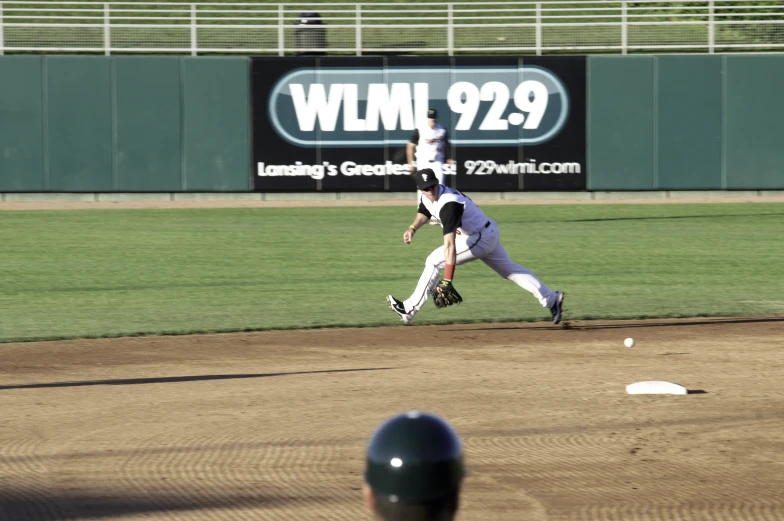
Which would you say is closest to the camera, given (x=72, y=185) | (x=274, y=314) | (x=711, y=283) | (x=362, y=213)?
(x=274, y=314)

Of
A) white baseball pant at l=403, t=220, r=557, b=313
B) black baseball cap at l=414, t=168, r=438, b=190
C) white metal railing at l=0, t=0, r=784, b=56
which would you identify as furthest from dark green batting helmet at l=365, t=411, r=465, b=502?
white metal railing at l=0, t=0, r=784, b=56

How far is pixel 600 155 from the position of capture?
26.8m

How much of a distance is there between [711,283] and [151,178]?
1535 centimetres

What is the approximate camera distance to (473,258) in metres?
11.2

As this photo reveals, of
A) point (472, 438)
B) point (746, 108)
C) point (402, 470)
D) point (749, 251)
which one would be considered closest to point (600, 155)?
point (746, 108)

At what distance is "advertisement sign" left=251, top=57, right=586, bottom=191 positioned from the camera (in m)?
26.8

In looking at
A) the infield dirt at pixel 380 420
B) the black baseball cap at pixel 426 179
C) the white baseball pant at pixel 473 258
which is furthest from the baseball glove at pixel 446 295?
the black baseball cap at pixel 426 179

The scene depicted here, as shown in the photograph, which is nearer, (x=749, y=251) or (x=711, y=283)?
(x=711, y=283)

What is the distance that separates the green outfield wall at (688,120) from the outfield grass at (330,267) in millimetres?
2289

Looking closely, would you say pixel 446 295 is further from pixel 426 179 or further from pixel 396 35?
pixel 396 35

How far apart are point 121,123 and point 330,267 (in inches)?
458

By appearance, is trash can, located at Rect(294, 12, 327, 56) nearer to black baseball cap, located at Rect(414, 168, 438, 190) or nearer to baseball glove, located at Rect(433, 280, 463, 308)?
black baseball cap, located at Rect(414, 168, 438, 190)

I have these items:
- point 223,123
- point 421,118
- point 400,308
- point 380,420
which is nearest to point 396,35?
point 421,118

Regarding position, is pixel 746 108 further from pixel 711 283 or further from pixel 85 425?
pixel 85 425
